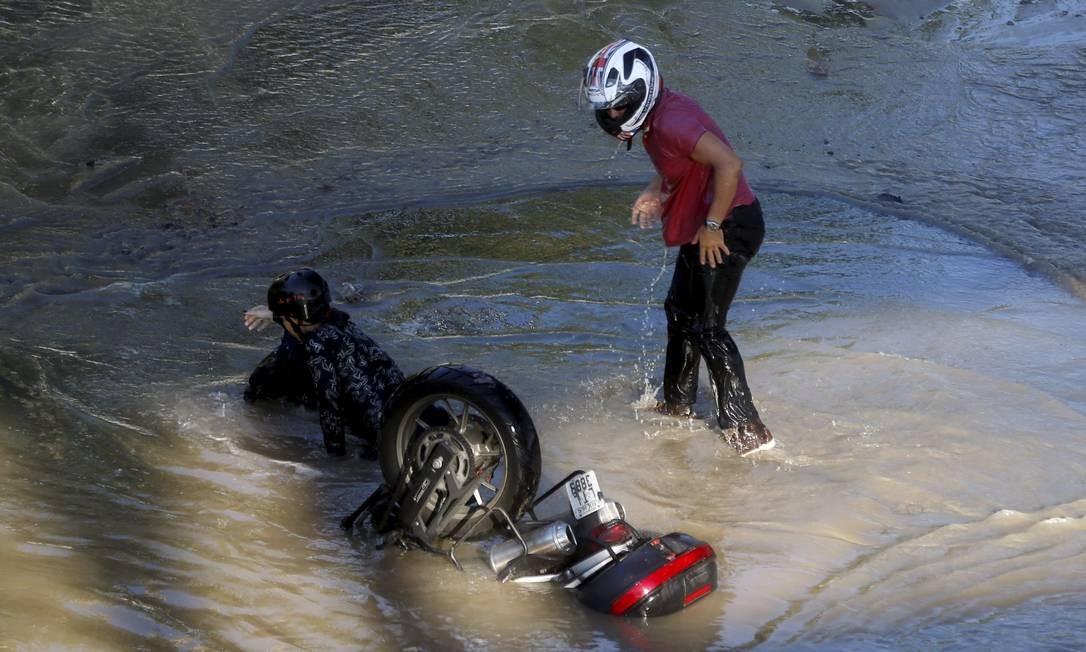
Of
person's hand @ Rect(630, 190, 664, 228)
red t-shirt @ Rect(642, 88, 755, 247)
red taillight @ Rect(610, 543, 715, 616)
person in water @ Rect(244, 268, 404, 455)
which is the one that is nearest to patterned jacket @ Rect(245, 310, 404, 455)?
person in water @ Rect(244, 268, 404, 455)

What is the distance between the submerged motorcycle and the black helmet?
0.96m

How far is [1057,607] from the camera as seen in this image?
14.1 feet

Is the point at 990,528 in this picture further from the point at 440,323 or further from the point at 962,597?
the point at 440,323

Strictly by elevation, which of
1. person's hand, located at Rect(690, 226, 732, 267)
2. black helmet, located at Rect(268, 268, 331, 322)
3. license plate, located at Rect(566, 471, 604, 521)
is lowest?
license plate, located at Rect(566, 471, 604, 521)

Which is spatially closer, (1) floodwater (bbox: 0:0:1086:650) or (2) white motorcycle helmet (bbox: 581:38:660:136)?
(1) floodwater (bbox: 0:0:1086:650)

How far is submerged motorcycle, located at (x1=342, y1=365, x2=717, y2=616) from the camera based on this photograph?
421 centimetres

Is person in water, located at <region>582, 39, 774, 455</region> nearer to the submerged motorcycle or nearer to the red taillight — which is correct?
the submerged motorcycle

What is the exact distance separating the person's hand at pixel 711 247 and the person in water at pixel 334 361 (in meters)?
1.53

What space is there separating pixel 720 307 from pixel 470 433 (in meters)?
1.60

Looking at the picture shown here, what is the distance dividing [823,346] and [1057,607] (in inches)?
110

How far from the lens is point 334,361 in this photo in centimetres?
544

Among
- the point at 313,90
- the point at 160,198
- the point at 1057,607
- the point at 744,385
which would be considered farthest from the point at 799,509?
the point at 313,90

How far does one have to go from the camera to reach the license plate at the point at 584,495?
445 cm

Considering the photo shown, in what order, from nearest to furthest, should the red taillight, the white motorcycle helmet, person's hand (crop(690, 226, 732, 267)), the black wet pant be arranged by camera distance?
the red taillight < the white motorcycle helmet < person's hand (crop(690, 226, 732, 267)) < the black wet pant
